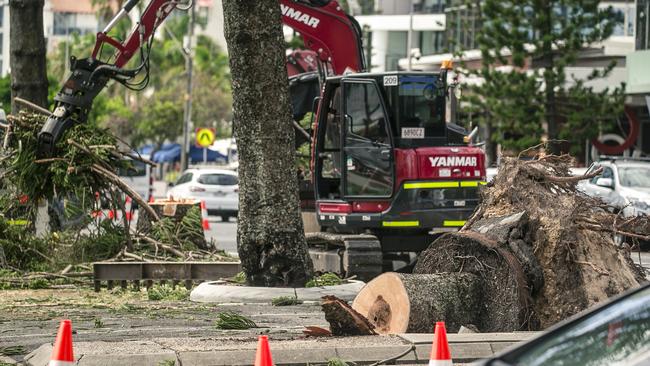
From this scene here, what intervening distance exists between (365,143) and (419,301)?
26.0ft

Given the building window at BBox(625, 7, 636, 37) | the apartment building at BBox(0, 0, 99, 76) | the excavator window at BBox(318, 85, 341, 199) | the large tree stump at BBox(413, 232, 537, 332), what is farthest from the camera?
the apartment building at BBox(0, 0, 99, 76)

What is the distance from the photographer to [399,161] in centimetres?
1888

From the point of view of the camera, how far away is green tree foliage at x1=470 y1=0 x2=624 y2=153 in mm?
45406

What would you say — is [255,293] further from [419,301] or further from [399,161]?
[399,161]

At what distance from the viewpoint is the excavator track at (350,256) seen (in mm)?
18016

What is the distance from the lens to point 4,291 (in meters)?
17.0

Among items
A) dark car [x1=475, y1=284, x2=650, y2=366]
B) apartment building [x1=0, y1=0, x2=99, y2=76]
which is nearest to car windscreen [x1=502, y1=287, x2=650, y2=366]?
dark car [x1=475, y1=284, x2=650, y2=366]

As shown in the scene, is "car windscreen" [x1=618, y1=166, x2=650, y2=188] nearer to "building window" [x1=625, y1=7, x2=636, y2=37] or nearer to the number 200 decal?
the number 200 decal

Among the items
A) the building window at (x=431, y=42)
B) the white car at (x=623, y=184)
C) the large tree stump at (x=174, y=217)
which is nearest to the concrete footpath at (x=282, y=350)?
the large tree stump at (x=174, y=217)

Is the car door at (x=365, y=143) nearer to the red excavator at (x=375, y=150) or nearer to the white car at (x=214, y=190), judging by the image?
the red excavator at (x=375, y=150)

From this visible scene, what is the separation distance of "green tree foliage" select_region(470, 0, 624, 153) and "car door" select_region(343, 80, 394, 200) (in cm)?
2665

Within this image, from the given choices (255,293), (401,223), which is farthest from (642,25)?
(255,293)

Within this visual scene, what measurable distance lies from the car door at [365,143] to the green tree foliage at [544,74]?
2665 cm

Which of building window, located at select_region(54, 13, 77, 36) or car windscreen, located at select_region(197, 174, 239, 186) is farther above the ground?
building window, located at select_region(54, 13, 77, 36)
